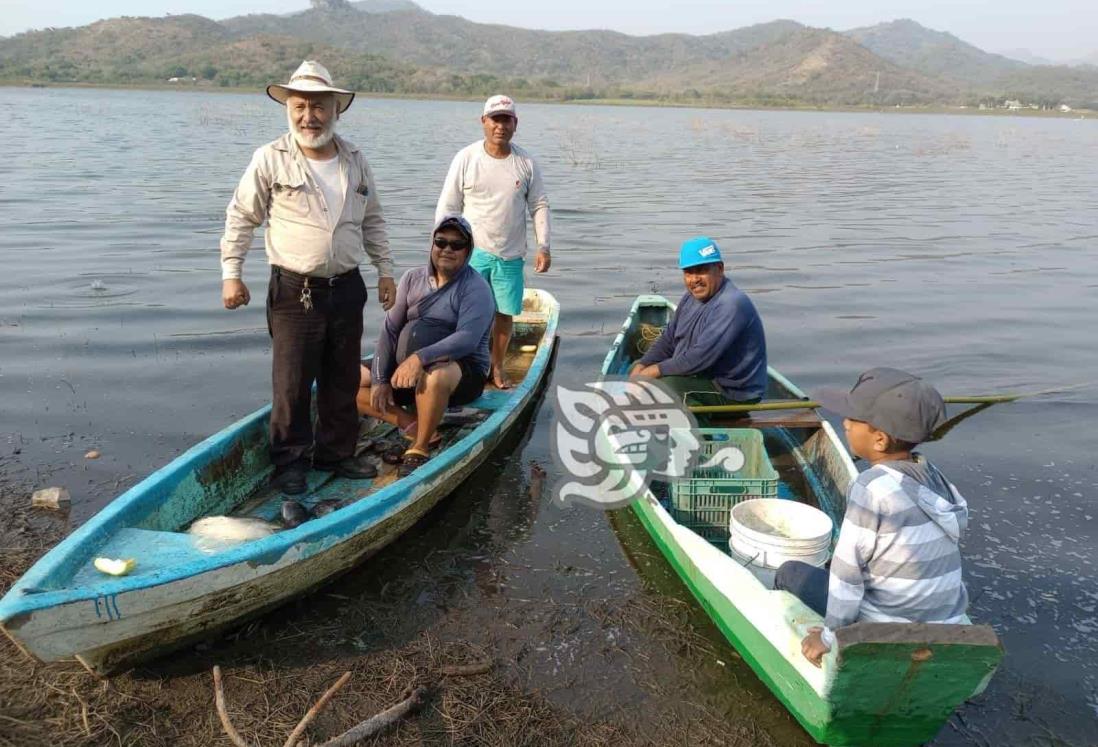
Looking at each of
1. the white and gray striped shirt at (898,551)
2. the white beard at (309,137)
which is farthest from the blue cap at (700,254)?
the white and gray striped shirt at (898,551)

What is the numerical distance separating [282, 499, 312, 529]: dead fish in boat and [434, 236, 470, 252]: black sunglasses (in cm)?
201

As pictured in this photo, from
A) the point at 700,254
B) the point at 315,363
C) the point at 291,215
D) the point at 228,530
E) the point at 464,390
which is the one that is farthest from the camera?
the point at 464,390

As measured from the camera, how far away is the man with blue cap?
6.17 meters

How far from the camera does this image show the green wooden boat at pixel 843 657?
3174 mm

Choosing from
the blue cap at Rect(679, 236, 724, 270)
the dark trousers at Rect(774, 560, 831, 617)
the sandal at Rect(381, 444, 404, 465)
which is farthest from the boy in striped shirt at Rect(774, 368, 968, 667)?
the sandal at Rect(381, 444, 404, 465)

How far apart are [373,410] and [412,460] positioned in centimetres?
53

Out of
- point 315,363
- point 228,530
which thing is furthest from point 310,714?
point 315,363

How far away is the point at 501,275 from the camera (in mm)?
7598

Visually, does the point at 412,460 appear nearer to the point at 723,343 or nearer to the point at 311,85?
the point at 723,343

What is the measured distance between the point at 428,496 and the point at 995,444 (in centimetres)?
574

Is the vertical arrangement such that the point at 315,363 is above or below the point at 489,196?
below

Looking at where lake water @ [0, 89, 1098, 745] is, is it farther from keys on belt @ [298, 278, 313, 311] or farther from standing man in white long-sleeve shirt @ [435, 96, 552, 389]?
keys on belt @ [298, 278, 313, 311]

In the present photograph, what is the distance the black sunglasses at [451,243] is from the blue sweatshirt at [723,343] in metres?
1.88

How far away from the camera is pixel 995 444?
8047mm
